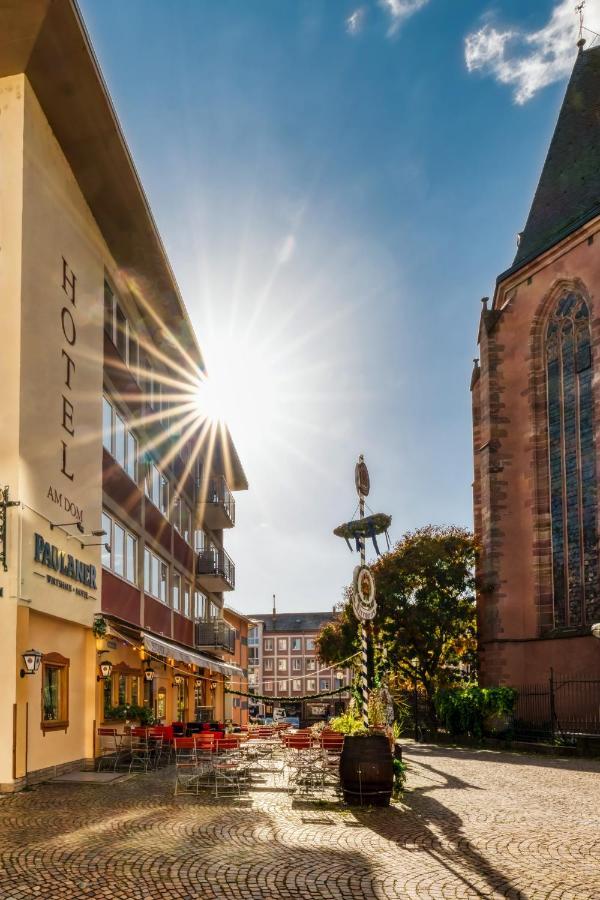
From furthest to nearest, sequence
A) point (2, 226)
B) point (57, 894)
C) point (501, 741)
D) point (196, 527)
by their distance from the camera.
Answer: point (196, 527)
point (501, 741)
point (2, 226)
point (57, 894)

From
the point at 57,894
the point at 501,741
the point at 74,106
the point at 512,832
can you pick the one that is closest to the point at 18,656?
the point at 57,894

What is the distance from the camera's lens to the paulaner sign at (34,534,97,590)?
14492 millimetres

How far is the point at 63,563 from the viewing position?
619 inches

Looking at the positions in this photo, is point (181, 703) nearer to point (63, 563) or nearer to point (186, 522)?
point (186, 522)

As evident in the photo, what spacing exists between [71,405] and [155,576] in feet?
31.6

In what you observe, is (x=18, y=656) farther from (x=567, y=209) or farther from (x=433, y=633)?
(x=567, y=209)

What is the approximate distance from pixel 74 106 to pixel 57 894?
14450 mm

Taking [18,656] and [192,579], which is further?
[192,579]

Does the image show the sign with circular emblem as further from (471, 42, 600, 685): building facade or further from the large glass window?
(471, 42, 600, 685): building facade

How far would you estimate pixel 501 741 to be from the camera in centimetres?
2627

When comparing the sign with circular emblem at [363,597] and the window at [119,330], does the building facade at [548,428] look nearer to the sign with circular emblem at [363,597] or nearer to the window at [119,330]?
the window at [119,330]

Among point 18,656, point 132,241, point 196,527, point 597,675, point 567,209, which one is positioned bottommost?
point 597,675

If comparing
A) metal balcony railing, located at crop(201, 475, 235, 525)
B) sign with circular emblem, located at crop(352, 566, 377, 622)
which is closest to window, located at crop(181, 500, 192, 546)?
metal balcony railing, located at crop(201, 475, 235, 525)

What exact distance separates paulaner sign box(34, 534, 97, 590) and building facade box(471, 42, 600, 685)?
1868 centimetres
